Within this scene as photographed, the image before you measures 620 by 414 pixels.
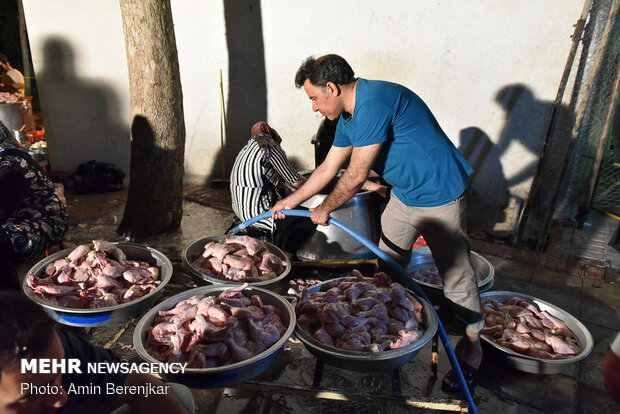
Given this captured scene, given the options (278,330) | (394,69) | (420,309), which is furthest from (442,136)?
(394,69)

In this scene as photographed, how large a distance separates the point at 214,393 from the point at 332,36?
5253mm

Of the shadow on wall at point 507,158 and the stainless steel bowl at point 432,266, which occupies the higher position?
the shadow on wall at point 507,158

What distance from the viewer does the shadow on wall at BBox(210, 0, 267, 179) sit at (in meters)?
6.59

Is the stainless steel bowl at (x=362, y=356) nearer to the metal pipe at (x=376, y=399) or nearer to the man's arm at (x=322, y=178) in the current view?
the metal pipe at (x=376, y=399)

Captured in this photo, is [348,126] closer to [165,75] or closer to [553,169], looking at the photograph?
[165,75]

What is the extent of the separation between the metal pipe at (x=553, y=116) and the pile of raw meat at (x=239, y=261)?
389 cm

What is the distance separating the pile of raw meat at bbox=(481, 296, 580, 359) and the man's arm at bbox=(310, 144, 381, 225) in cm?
166

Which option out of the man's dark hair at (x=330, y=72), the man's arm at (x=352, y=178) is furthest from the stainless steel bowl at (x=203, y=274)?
the man's dark hair at (x=330, y=72)

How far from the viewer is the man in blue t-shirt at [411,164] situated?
9.09 ft

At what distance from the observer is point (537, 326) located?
3.37 m

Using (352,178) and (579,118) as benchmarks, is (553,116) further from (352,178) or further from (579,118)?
(352,178)

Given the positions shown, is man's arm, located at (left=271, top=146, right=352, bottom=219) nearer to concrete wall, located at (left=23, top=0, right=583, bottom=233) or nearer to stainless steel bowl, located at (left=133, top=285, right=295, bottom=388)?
stainless steel bowl, located at (left=133, top=285, right=295, bottom=388)

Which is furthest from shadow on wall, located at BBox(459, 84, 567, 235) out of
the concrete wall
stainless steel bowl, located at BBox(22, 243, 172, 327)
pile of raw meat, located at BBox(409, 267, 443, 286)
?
stainless steel bowl, located at BBox(22, 243, 172, 327)

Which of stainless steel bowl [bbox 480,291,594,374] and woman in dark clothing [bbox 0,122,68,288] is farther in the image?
woman in dark clothing [bbox 0,122,68,288]
